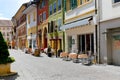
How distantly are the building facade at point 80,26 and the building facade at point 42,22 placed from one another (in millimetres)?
11557

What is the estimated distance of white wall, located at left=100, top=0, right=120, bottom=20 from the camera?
20.8m

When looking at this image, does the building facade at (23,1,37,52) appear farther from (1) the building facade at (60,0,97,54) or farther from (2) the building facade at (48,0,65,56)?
(1) the building facade at (60,0,97,54)

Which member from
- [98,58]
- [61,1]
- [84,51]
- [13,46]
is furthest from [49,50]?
[13,46]

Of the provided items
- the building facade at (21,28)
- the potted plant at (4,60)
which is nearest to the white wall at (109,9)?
the potted plant at (4,60)

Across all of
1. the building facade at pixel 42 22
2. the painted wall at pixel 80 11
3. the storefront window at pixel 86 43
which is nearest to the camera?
the painted wall at pixel 80 11

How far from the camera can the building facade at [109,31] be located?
2102cm

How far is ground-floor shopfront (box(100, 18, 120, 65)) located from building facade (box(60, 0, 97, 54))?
144 cm

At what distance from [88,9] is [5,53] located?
12.2 m

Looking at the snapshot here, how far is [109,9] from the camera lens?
2184cm

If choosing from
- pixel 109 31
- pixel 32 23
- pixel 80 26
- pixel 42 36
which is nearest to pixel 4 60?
pixel 109 31

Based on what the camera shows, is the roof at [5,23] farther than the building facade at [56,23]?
Yes

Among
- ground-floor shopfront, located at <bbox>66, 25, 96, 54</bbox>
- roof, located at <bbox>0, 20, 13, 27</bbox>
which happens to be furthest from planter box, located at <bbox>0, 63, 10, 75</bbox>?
roof, located at <bbox>0, 20, 13, 27</bbox>

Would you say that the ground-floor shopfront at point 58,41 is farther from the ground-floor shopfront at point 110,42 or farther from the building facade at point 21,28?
the building facade at point 21,28

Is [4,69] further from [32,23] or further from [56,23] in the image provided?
[32,23]
